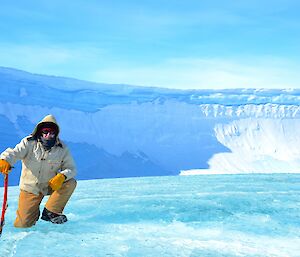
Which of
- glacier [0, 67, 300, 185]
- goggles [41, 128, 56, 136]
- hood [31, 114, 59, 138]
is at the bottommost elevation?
glacier [0, 67, 300, 185]

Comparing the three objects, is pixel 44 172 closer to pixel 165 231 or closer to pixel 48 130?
pixel 48 130

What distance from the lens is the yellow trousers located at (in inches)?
147

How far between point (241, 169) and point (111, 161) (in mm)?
6349

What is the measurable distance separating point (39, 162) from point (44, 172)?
0.32 ft

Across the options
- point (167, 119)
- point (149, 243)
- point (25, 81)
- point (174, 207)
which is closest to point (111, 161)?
point (167, 119)

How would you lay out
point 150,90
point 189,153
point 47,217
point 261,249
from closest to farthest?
point 261,249 < point 47,217 < point 189,153 < point 150,90

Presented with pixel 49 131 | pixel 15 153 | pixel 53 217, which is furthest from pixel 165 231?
pixel 15 153

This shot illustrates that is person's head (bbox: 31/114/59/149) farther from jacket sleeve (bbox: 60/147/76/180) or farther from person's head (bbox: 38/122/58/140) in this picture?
jacket sleeve (bbox: 60/147/76/180)

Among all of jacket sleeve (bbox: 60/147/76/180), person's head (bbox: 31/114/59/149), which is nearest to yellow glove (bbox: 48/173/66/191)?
jacket sleeve (bbox: 60/147/76/180)

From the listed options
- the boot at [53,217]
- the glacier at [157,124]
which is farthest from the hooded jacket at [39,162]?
the glacier at [157,124]

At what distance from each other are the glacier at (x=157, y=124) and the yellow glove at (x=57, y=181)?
17.0 m

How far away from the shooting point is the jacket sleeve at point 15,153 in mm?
3418

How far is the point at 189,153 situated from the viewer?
23672mm

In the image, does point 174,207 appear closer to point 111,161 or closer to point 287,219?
point 287,219
